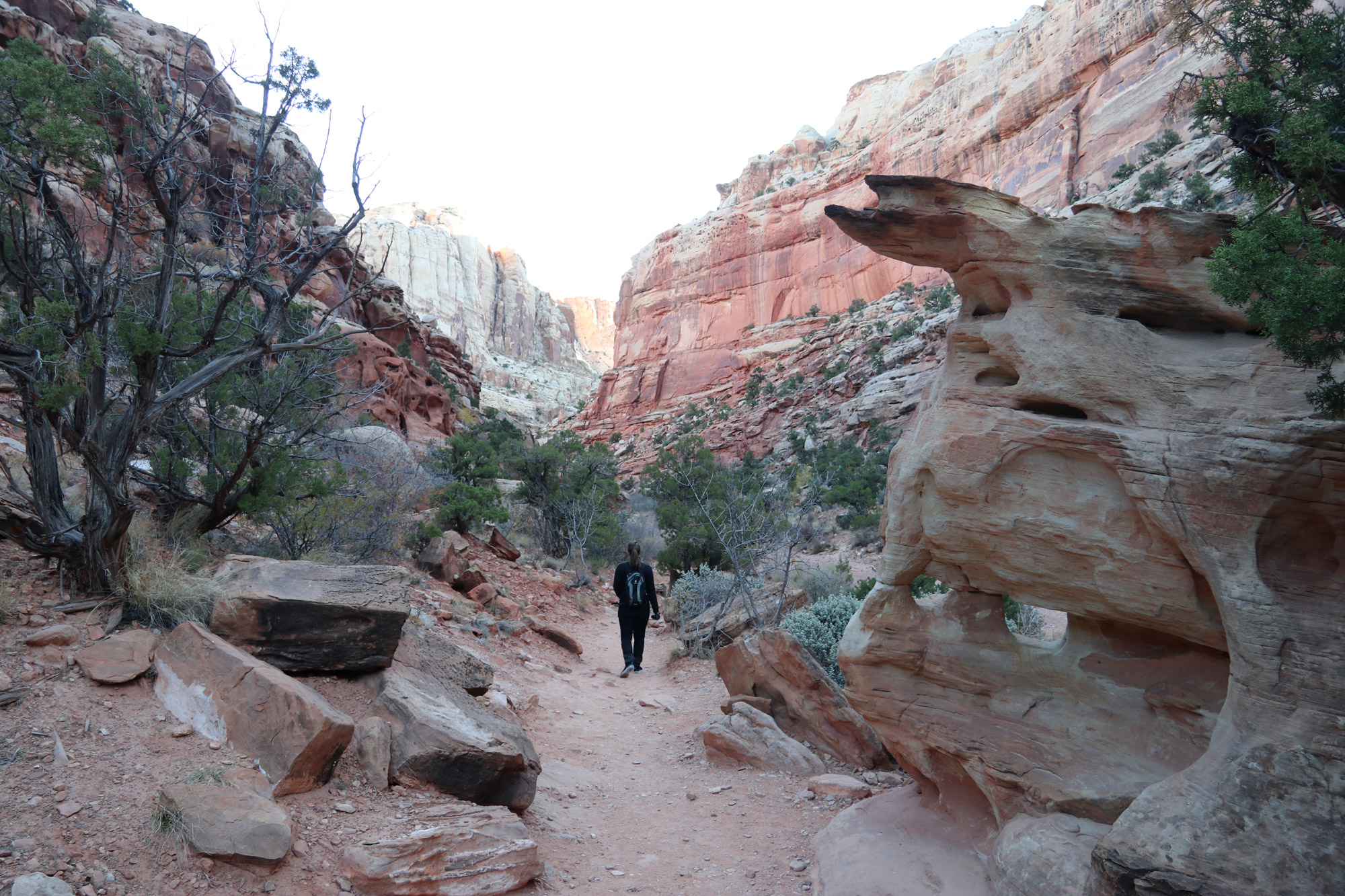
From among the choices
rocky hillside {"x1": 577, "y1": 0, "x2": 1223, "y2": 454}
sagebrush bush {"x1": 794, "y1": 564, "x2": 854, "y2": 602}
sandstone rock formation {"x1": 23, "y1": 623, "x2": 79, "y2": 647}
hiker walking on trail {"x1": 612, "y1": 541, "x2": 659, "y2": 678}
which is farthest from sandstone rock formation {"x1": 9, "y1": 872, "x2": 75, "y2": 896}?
rocky hillside {"x1": 577, "y1": 0, "x2": 1223, "y2": 454}

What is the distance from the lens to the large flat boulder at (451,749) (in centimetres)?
431

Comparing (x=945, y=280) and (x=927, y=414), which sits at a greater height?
(x=945, y=280)

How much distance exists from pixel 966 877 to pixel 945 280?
141 feet

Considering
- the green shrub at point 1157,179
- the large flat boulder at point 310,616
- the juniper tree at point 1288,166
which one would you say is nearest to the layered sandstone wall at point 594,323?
the green shrub at point 1157,179

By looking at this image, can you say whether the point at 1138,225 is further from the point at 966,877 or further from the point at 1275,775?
the point at 966,877

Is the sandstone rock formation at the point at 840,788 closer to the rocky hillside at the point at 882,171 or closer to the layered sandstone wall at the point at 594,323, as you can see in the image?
the rocky hillside at the point at 882,171

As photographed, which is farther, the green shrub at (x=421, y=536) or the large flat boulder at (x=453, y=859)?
the green shrub at (x=421, y=536)

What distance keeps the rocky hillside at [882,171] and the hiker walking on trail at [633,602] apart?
78.9 feet

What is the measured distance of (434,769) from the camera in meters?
4.32

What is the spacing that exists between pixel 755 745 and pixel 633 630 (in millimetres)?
3624

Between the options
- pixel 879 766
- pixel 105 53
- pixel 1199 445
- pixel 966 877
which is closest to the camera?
pixel 1199 445

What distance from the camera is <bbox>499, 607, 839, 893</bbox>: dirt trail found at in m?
4.38

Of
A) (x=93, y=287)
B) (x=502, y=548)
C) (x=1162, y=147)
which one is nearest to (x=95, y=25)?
(x=502, y=548)

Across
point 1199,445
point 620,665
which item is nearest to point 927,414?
point 1199,445
